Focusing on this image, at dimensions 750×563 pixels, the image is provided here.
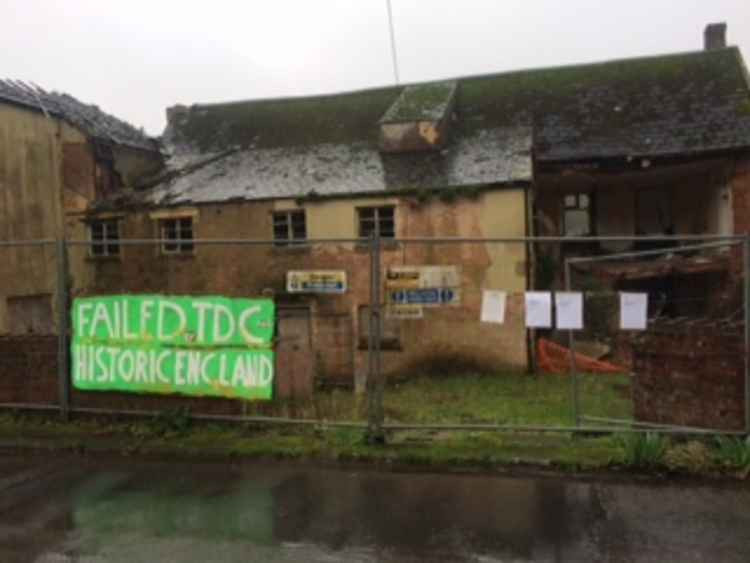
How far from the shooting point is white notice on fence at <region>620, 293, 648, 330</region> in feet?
22.5

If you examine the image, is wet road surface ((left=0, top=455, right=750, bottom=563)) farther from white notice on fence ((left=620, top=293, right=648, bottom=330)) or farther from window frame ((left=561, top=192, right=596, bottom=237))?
window frame ((left=561, top=192, right=596, bottom=237))

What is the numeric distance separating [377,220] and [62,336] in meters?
10.9

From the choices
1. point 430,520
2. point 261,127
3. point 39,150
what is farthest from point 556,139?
point 430,520

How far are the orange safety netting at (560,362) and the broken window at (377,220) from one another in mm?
4935

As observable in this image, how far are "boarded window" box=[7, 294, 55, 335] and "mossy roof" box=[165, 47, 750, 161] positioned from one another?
849 cm

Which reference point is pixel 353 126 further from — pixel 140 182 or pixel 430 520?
pixel 430 520

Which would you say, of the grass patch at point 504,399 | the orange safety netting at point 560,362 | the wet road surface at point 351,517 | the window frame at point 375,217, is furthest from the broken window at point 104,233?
the wet road surface at point 351,517

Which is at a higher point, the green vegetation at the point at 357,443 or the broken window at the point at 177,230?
the broken window at the point at 177,230

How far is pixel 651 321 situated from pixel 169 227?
49.1 feet

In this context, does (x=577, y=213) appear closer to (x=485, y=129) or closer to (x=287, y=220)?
(x=485, y=129)

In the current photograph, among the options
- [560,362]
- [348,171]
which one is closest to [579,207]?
[560,362]

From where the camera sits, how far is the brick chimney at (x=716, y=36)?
884 inches

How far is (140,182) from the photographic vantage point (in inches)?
833

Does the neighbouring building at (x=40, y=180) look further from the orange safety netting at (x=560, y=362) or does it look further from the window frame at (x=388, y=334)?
the orange safety netting at (x=560, y=362)
